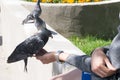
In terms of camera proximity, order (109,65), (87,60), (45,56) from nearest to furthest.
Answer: (109,65) → (87,60) → (45,56)

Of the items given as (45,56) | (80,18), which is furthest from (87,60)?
(80,18)

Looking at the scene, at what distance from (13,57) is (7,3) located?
480 cm

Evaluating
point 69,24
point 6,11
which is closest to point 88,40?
point 69,24

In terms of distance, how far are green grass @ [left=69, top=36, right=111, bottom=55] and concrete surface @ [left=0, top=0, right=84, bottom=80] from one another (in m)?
0.79

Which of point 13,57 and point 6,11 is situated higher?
point 13,57

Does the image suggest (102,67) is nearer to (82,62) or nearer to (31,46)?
(82,62)

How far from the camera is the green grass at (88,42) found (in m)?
6.15

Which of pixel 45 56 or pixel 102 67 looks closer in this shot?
pixel 102 67

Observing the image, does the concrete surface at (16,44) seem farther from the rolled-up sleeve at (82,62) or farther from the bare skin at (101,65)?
the bare skin at (101,65)

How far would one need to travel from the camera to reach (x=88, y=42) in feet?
21.8

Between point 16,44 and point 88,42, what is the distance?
1.02 metres

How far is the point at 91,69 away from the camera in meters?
2.56

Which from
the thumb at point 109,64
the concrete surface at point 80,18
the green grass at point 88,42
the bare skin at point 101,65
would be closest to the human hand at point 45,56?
the bare skin at point 101,65

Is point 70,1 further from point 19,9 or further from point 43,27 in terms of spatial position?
point 43,27
